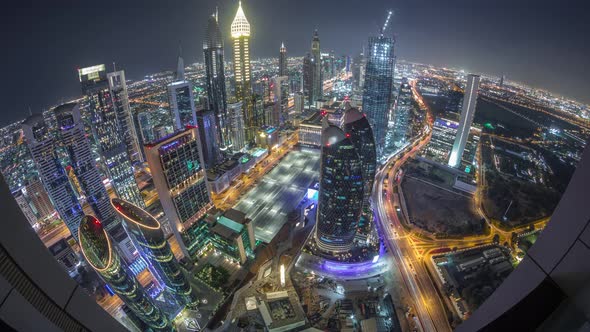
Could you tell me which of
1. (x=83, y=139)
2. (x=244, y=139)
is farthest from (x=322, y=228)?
(x=244, y=139)

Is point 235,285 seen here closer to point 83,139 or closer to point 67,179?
point 67,179

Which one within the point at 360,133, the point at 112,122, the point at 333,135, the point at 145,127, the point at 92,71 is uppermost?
the point at 92,71

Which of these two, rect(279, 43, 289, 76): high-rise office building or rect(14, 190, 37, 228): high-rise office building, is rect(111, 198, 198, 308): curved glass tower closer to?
rect(14, 190, 37, 228): high-rise office building

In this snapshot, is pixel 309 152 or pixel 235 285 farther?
pixel 309 152

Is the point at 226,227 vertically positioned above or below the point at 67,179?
below

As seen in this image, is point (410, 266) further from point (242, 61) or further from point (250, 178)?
point (242, 61)

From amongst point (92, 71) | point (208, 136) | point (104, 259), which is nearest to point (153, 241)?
point (104, 259)
